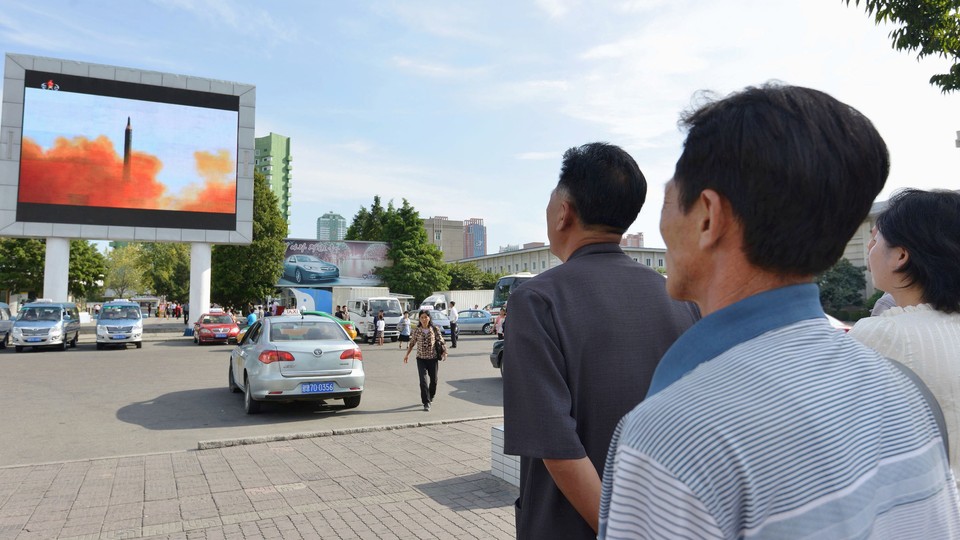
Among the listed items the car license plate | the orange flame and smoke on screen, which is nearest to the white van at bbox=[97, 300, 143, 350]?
the orange flame and smoke on screen

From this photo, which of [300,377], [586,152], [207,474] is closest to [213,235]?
[300,377]

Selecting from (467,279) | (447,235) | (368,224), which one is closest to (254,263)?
(368,224)

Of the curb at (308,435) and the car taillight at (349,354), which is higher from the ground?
A: the car taillight at (349,354)

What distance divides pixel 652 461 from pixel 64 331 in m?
27.9

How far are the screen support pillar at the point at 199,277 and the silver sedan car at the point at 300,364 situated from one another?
23.0m

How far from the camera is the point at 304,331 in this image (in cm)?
1060

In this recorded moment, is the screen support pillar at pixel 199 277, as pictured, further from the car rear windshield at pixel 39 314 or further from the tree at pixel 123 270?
the tree at pixel 123 270

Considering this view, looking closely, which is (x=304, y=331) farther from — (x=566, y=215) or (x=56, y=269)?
(x=56, y=269)

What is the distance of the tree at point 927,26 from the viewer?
21.1 feet

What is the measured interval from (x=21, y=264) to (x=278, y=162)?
241 ft

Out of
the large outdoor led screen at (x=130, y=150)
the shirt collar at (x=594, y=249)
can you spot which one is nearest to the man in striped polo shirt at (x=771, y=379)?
the shirt collar at (x=594, y=249)

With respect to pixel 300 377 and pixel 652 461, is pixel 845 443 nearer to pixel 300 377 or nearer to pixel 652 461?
pixel 652 461

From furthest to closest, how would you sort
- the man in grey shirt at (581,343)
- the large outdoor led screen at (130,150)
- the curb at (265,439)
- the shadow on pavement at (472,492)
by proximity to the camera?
1. the large outdoor led screen at (130,150)
2. the curb at (265,439)
3. the shadow on pavement at (472,492)
4. the man in grey shirt at (581,343)

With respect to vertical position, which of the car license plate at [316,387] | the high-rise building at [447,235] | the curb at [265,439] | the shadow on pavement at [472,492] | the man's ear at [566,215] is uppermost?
the high-rise building at [447,235]
